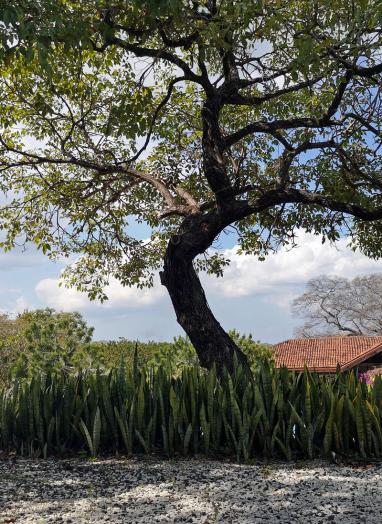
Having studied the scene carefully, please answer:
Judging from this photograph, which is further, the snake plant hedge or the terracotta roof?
the terracotta roof

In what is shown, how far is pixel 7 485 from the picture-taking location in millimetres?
6051

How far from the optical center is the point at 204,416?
6793 mm

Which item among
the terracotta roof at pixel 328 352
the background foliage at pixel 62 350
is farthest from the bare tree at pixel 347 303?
the background foliage at pixel 62 350

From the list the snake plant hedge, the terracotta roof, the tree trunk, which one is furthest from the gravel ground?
the terracotta roof

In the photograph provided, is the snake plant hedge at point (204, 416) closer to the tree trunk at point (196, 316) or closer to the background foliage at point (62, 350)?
the tree trunk at point (196, 316)

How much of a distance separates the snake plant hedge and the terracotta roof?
58.8ft

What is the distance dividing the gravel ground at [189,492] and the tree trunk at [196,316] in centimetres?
223

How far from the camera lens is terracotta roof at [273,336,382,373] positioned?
2538cm

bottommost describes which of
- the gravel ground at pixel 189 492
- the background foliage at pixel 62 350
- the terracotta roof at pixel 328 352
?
the gravel ground at pixel 189 492

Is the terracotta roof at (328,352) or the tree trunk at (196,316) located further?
the terracotta roof at (328,352)

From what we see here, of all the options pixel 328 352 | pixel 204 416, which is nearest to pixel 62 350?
pixel 204 416

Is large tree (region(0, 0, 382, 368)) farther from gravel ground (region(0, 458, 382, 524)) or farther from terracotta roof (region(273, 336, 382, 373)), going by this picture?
terracotta roof (region(273, 336, 382, 373))

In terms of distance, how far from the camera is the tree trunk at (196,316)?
8750mm

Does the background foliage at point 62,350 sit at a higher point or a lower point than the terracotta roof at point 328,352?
lower
